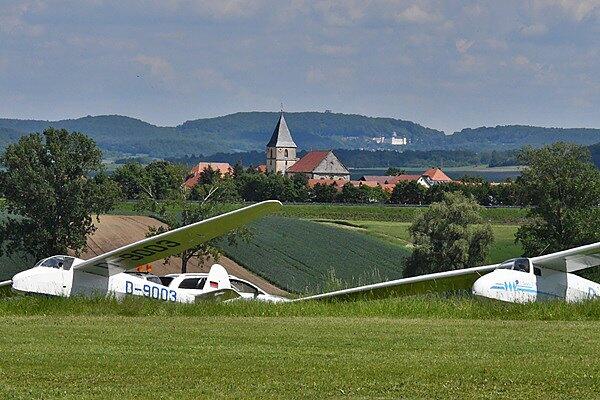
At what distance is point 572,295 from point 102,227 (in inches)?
1775

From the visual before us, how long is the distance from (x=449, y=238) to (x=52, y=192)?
2518 centimetres

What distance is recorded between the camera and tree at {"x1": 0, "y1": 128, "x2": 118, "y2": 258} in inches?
2197

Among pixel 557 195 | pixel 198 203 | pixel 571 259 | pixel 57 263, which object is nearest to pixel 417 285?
pixel 571 259

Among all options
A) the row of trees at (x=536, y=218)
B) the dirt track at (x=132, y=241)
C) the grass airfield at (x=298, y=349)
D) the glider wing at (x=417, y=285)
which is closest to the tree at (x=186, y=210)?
the dirt track at (x=132, y=241)

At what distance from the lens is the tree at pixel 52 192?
183 feet

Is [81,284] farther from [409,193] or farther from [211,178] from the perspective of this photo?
[409,193]

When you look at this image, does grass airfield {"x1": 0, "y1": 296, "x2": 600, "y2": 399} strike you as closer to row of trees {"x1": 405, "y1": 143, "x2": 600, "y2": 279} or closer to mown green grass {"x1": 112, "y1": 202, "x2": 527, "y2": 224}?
row of trees {"x1": 405, "y1": 143, "x2": 600, "y2": 279}

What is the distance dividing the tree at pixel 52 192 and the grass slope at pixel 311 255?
898 cm

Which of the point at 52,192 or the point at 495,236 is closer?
the point at 52,192

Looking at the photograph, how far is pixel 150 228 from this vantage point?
60.1m

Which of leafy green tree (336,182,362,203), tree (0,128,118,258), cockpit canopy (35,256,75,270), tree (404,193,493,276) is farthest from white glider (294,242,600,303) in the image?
leafy green tree (336,182,362,203)

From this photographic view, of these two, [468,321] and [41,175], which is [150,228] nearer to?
[41,175]

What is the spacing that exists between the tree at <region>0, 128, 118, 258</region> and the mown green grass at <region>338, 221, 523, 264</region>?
988 inches

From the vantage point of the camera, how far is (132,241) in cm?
6031
